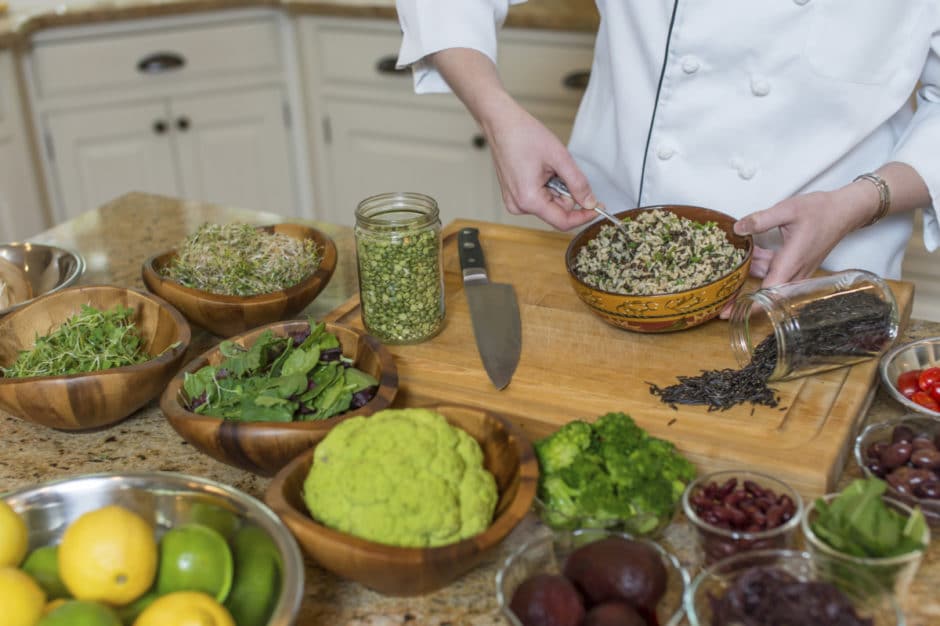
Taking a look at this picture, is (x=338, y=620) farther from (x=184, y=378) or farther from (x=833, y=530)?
(x=833, y=530)

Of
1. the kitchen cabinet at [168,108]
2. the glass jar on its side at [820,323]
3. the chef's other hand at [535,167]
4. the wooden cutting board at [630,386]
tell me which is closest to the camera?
the wooden cutting board at [630,386]

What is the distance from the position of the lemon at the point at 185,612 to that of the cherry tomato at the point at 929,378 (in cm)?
84

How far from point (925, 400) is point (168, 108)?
2711mm

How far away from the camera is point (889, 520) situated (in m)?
0.87

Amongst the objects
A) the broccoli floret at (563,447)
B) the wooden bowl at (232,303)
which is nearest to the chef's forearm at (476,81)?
the wooden bowl at (232,303)

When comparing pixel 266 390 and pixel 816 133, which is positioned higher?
pixel 816 133

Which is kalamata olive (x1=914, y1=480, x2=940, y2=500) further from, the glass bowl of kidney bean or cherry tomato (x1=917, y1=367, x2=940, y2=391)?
cherry tomato (x1=917, y1=367, x2=940, y2=391)

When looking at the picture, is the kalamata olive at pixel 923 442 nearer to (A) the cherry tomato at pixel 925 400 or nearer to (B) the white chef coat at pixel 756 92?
(A) the cherry tomato at pixel 925 400

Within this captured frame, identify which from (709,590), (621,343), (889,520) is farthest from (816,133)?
(709,590)

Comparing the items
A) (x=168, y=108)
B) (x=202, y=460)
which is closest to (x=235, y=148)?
(x=168, y=108)

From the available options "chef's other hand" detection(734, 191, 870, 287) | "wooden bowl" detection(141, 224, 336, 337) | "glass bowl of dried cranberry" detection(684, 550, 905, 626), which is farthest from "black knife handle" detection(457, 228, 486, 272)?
"glass bowl of dried cranberry" detection(684, 550, 905, 626)

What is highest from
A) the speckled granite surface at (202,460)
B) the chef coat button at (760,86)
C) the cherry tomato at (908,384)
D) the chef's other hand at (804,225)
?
the chef coat button at (760,86)

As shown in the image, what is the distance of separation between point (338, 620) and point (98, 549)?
0.23 meters

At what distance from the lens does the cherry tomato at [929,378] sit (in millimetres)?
1153
